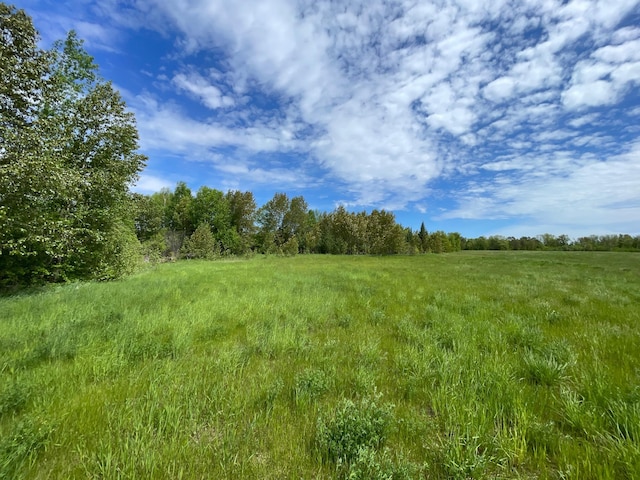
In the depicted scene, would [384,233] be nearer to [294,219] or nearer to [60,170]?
[294,219]

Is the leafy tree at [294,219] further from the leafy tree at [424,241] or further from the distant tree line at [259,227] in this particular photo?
the leafy tree at [424,241]

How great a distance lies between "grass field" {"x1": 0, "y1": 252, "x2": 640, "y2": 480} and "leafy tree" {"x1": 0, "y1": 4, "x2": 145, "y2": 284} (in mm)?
6109

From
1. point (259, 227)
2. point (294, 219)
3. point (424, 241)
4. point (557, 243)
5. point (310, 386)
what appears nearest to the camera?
point (310, 386)

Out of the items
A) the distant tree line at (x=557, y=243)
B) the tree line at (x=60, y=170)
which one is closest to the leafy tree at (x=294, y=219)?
the tree line at (x=60, y=170)

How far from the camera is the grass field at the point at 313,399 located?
7.53ft

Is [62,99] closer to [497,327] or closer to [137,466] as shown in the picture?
[137,466]

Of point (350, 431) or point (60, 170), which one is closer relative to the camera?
point (350, 431)

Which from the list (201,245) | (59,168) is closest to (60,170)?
(59,168)

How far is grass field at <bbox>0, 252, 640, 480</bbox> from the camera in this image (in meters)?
2.29

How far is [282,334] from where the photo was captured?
5.69 metres

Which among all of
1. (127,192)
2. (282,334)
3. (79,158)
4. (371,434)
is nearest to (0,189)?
(79,158)

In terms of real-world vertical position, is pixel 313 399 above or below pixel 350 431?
below

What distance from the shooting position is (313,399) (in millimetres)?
3371

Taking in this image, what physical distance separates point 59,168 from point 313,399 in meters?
13.6
